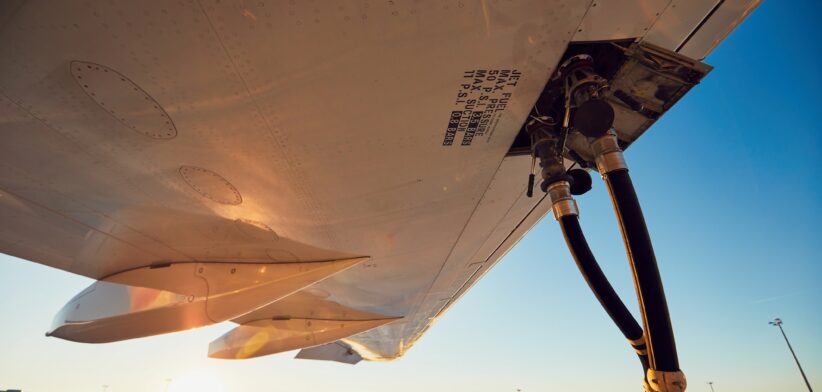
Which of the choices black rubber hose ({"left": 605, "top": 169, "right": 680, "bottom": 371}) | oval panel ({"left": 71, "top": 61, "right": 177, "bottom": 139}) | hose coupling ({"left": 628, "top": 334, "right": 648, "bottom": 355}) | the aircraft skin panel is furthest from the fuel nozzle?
oval panel ({"left": 71, "top": 61, "right": 177, "bottom": 139})

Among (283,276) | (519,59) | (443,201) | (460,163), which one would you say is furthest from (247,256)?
(519,59)

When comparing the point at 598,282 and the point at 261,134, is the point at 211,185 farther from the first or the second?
the point at 598,282

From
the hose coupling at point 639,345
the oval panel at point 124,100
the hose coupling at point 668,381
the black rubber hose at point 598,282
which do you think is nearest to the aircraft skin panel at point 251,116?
the oval panel at point 124,100

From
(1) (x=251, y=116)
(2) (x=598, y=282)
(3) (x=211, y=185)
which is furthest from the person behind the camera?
(3) (x=211, y=185)

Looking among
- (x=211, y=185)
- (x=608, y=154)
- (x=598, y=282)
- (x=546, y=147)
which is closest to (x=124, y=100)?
(x=211, y=185)

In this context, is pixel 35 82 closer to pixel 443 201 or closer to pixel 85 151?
pixel 85 151

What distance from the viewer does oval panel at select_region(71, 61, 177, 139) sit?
252cm

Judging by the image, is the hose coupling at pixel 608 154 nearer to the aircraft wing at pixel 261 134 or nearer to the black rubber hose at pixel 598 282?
the black rubber hose at pixel 598 282

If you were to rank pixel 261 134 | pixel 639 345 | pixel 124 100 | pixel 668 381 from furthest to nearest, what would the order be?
pixel 261 134 < pixel 124 100 < pixel 639 345 < pixel 668 381

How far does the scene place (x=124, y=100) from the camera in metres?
2.77

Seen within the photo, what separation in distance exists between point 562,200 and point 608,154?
0.47m

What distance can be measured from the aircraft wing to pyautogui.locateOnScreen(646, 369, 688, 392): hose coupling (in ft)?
7.11

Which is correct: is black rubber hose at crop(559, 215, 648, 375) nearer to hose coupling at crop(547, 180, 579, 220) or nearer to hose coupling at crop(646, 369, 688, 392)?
hose coupling at crop(547, 180, 579, 220)

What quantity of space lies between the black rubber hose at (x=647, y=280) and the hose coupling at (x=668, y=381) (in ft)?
0.09
